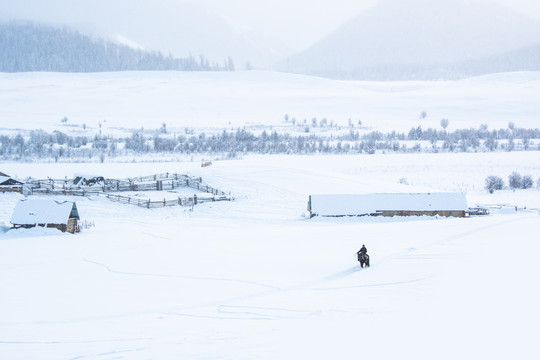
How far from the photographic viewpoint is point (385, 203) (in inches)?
1192

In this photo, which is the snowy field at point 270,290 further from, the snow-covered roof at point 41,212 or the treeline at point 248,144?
the treeline at point 248,144

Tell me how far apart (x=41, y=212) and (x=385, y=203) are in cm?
1846

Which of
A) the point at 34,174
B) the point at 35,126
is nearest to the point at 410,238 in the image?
the point at 34,174

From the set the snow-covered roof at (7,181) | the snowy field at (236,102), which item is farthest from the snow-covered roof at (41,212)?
the snowy field at (236,102)

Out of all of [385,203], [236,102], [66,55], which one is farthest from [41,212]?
[66,55]

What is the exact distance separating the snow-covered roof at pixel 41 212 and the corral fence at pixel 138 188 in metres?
7.91

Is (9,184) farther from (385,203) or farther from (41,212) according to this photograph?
(385,203)

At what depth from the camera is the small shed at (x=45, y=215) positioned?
2538 centimetres

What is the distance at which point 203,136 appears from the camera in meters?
78.4

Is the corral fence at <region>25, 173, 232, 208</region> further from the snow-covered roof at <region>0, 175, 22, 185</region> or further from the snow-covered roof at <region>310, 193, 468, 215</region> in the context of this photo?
the snow-covered roof at <region>310, 193, 468, 215</region>

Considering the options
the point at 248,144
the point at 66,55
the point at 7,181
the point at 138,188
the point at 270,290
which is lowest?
the point at 270,290

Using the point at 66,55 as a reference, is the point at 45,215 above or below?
below

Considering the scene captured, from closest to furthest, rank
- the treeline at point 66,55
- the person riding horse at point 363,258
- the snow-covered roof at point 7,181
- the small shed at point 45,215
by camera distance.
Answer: the person riding horse at point 363,258 < the small shed at point 45,215 < the snow-covered roof at point 7,181 < the treeline at point 66,55

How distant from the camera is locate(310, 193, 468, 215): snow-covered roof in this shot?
29.9 m
